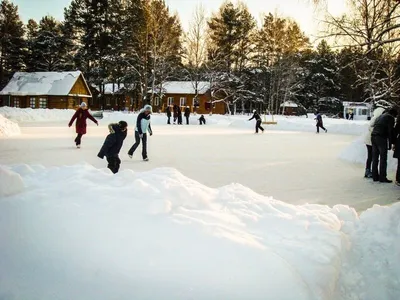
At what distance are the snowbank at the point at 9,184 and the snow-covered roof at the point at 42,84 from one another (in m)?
36.6

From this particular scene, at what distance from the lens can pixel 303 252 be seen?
2631mm

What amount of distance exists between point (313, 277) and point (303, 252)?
0.93 feet

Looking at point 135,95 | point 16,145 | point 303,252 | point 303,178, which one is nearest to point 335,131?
point 303,178

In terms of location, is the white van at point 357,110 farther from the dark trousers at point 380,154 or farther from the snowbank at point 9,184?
the snowbank at point 9,184

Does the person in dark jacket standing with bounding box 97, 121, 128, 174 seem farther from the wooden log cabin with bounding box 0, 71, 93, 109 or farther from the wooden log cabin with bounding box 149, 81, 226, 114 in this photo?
the wooden log cabin with bounding box 149, 81, 226, 114

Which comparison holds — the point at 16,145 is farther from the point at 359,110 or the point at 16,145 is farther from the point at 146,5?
the point at 359,110

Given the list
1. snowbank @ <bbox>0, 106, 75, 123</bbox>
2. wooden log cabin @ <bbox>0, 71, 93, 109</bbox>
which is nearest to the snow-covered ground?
snowbank @ <bbox>0, 106, 75, 123</bbox>

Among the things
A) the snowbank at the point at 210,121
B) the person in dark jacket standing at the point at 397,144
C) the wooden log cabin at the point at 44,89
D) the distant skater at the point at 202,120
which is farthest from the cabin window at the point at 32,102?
the person in dark jacket standing at the point at 397,144

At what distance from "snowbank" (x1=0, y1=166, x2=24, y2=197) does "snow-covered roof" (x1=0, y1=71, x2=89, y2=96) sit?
36593mm

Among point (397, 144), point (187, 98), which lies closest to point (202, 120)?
point (187, 98)

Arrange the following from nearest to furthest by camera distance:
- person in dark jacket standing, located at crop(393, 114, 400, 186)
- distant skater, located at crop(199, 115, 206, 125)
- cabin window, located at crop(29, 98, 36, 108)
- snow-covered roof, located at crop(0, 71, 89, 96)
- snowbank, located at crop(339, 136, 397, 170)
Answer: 1. person in dark jacket standing, located at crop(393, 114, 400, 186)
2. snowbank, located at crop(339, 136, 397, 170)
3. distant skater, located at crop(199, 115, 206, 125)
4. snow-covered roof, located at crop(0, 71, 89, 96)
5. cabin window, located at crop(29, 98, 36, 108)

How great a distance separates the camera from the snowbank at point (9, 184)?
2.84 m

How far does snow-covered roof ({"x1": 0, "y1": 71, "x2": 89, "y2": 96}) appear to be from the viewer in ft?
121

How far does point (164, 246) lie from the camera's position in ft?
7.49
